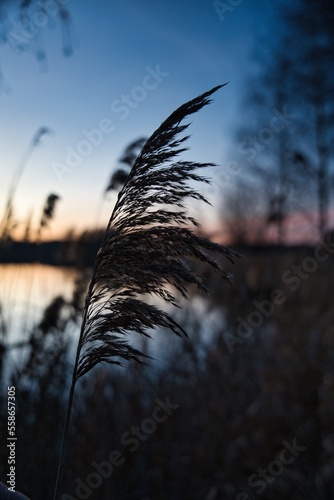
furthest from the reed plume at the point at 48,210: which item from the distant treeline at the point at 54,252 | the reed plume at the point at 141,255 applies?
the reed plume at the point at 141,255

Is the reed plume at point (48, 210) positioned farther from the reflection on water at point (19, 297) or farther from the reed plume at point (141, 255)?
the reed plume at point (141, 255)

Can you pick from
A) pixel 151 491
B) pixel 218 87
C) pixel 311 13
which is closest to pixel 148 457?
pixel 151 491

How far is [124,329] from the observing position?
3.30ft

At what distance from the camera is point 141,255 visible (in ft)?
3.30

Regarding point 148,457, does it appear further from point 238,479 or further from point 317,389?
point 317,389

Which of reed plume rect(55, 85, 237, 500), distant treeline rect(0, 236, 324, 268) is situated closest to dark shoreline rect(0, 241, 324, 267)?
distant treeline rect(0, 236, 324, 268)

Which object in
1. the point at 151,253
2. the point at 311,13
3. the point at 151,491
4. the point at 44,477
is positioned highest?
the point at 311,13

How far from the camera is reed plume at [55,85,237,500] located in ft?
3.18

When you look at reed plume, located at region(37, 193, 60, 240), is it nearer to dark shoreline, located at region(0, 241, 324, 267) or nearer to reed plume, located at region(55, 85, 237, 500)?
dark shoreline, located at region(0, 241, 324, 267)

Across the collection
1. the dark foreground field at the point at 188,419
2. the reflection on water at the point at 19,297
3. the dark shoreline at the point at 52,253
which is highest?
the dark shoreline at the point at 52,253

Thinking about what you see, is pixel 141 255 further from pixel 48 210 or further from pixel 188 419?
pixel 188 419

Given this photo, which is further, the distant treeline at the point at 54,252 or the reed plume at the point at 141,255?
the distant treeline at the point at 54,252

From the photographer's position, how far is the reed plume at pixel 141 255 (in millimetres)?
969

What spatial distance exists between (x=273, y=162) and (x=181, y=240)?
1704cm
